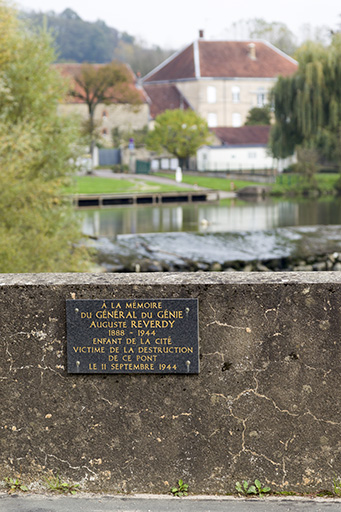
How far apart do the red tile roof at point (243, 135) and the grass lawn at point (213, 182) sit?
31.2ft

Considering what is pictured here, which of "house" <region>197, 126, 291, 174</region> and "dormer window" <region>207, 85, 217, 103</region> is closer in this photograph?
"house" <region>197, 126, 291, 174</region>

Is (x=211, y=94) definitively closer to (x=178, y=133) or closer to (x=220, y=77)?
(x=220, y=77)

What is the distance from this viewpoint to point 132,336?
491 centimetres

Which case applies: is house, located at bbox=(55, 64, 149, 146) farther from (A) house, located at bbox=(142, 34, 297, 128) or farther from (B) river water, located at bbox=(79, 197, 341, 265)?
(B) river water, located at bbox=(79, 197, 341, 265)

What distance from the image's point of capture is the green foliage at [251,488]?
4855mm

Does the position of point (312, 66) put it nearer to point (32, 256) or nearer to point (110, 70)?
point (110, 70)

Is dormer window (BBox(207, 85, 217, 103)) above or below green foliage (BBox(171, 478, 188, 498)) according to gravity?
above

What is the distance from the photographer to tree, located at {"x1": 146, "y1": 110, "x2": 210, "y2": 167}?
72.5 metres

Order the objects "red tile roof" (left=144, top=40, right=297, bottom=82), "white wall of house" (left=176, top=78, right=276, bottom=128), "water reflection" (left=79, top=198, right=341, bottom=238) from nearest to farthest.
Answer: "water reflection" (left=79, top=198, right=341, bottom=238)
"white wall of house" (left=176, top=78, right=276, bottom=128)
"red tile roof" (left=144, top=40, right=297, bottom=82)

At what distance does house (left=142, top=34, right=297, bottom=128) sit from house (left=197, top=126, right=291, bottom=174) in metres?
12.3

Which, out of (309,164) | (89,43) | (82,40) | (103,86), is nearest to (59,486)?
(309,164)

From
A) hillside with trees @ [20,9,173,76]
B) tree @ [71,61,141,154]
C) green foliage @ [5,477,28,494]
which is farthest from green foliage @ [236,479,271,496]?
hillside with trees @ [20,9,173,76]

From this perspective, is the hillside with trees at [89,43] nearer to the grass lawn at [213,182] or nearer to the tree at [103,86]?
the tree at [103,86]

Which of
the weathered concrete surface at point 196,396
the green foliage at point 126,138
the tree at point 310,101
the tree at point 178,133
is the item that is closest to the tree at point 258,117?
the tree at point 178,133
